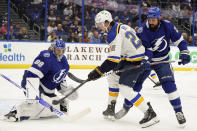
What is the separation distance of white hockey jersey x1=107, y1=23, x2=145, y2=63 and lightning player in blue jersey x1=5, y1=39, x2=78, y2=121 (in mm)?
489

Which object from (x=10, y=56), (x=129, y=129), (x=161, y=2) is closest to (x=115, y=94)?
(x=129, y=129)

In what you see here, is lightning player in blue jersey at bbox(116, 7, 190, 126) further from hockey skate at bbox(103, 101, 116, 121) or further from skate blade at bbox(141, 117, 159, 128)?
hockey skate at bbox(103, 101, 116, 121)

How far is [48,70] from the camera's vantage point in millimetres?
2945

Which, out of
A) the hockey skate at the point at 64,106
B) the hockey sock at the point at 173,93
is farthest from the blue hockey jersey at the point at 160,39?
the hockey skate at the point at 64,106

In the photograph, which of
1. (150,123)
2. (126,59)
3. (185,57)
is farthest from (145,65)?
(150,123)

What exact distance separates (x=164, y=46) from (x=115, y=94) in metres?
0.70

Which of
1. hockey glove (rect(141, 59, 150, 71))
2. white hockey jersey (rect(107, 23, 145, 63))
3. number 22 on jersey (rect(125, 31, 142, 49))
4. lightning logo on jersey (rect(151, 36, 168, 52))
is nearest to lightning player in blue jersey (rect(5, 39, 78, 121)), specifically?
white hockey jersey (rect(107, 23, 145, 63))

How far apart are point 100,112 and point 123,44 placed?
3.19ft

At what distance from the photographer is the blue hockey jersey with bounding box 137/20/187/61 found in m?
2.90

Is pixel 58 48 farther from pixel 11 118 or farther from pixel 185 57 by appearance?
pixel 185 57

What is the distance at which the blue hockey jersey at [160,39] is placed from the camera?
9.51ft

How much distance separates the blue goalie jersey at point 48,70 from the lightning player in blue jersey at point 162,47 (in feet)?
2.65

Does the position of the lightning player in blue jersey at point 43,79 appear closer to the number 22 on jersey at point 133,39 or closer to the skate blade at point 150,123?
the number 22 on jersey at point 133,39

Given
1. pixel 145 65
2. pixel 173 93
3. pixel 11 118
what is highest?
pixel 145 65
